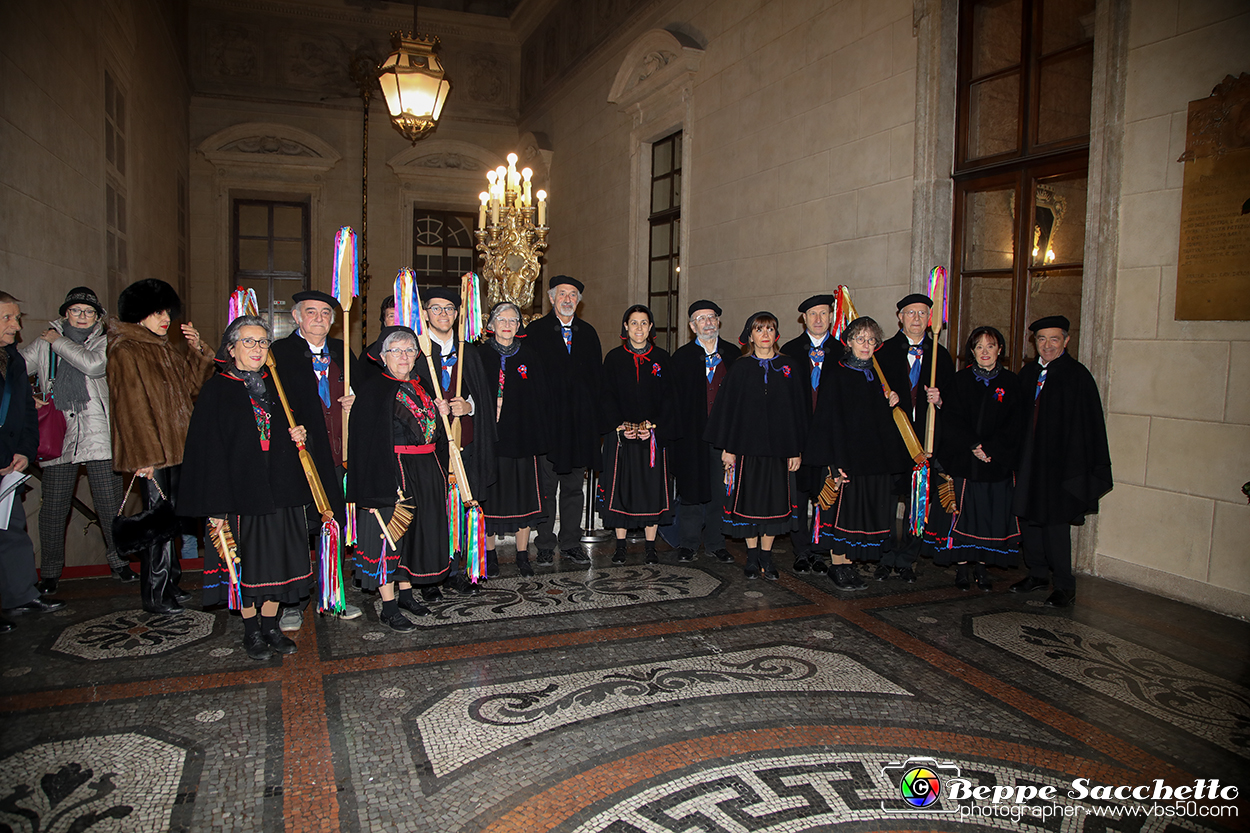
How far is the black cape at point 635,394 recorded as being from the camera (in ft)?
16.8

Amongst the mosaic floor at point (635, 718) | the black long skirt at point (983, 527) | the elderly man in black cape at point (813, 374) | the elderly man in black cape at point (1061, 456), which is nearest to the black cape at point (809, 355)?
the elderly man in black cape at point (813, 374)

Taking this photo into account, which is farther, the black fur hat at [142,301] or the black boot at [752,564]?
the black boot at [752,564]

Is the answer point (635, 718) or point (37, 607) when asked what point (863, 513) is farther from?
point (37, 607)

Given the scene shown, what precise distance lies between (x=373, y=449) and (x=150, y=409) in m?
1.42

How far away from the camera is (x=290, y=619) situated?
12.6 ft

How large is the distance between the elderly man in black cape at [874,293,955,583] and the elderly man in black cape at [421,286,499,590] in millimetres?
2538

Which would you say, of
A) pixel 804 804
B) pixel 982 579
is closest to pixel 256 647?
pixel 804 804

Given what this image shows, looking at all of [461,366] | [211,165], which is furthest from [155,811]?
[211,165]

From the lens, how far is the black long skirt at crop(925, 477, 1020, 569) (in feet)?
14.9

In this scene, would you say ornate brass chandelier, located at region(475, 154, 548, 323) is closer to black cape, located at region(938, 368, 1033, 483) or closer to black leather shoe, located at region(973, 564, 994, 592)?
black cape, located at region(938, 368, 1033, 483)

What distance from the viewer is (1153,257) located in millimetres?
4320

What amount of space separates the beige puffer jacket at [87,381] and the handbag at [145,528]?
66 centimetres

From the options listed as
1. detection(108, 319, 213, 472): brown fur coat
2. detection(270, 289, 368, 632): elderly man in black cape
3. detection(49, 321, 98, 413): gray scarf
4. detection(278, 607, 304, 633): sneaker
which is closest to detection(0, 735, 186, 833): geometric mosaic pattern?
detection(278, 607, 304, 633): sneaker

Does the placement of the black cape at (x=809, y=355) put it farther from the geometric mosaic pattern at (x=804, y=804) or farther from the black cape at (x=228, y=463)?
the black cape at (x=228, y=463)
